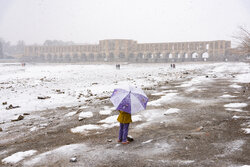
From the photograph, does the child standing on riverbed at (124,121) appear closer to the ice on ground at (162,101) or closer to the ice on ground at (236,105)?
the ice on ground at (162,101)

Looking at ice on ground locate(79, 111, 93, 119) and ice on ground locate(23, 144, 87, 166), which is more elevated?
ice on ground locate(79, 111, 93, 119)

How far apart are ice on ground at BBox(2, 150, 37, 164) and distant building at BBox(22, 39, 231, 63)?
243 feet

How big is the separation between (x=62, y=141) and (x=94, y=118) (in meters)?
2.24

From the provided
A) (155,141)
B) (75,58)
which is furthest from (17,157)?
(75,58)

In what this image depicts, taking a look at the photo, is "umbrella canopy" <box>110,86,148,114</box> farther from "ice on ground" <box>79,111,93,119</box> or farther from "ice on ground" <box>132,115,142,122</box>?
"ice on ground" <box>79,111,93,119</box>

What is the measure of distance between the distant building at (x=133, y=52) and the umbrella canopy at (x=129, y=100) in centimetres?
7340

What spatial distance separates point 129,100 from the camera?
511cm

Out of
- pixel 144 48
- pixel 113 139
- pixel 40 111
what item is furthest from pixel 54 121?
pixel 144 48

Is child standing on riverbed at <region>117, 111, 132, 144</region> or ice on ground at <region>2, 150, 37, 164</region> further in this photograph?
child standing on riverbed at <region>117, 111, 132, 144</region>

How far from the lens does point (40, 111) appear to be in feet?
32.4

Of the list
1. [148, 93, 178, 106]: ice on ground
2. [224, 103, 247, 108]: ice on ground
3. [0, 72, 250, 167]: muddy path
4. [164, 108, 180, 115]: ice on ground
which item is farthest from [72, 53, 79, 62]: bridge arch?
[224, 103, 247, 108]: ice on ground

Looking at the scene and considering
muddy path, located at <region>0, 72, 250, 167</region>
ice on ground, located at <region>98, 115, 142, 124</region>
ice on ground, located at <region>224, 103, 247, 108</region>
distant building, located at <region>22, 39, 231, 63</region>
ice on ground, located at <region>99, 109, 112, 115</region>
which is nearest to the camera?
muddy path, located at <region>0, 72, 250, 167</region>

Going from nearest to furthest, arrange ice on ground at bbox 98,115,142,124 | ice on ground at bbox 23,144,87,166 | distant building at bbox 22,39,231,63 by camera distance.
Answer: ice on ground at bbox 23,144,87,166 < ice on ground at bbox 98,115,142,124 < distant building at bbox 22,39,231,63

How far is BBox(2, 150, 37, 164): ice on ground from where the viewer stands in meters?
4.89
